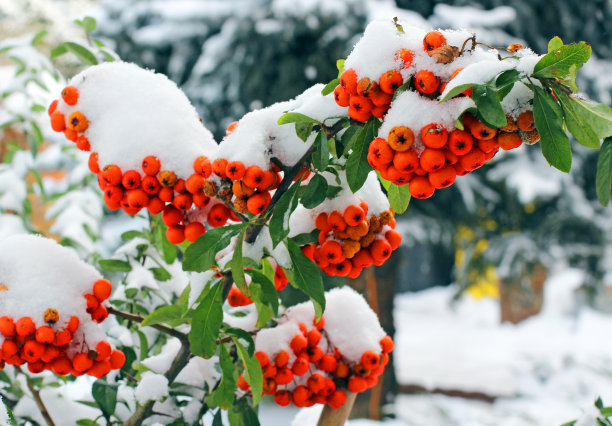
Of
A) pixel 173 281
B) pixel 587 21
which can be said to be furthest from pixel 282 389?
pixel 587 21

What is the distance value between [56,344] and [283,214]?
335mm

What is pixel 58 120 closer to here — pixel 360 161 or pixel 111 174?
pixel 111 174

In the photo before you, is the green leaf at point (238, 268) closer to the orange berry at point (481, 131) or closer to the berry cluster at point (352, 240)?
the berry cluster at point (352, 240)

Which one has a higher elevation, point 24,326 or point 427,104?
point 427,104

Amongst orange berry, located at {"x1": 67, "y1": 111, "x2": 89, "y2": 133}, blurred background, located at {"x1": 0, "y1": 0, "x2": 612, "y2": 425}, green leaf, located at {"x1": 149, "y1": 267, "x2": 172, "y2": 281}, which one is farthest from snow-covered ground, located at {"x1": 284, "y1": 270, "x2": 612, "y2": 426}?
orange berry, located at {"x1": 67, "y1": 111, "x2": 89, "y2": 133}

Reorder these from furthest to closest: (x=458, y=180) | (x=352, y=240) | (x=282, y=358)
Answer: (x=458, y=180), (x=282, y=358), (x=352, y=240)

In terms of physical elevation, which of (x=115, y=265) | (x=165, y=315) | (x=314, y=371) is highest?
(x=165, y=315)

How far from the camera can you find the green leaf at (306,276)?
0.58 metres

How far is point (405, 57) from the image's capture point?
1.67 ft

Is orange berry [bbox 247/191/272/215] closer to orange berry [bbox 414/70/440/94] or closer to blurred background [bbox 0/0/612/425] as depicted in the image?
orange berry [bbox 414/70/440/94]

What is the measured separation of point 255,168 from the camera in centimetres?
56

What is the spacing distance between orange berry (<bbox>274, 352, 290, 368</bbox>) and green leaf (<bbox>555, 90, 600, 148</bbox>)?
0.49 meters

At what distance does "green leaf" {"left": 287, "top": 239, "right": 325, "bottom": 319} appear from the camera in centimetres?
58

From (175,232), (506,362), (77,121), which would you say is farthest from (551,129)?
(506,362)
